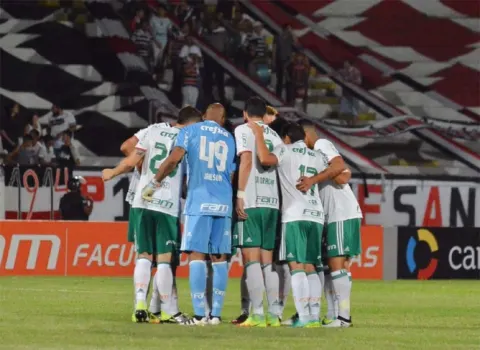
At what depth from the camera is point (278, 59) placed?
30.8 metres

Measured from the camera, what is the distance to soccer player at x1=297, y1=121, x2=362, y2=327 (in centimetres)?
1222

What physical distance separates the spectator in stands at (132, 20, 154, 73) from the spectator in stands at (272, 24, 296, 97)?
2.96 meters

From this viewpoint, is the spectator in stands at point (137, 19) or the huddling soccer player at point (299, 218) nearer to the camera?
the huddling soccer player at point (299, 218)

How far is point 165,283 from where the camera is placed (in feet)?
39.7

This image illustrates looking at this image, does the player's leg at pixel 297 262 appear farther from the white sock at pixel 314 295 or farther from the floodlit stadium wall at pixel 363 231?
the floodlit stadium wall at pixel 363 231

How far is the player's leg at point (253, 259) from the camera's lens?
1202 cm

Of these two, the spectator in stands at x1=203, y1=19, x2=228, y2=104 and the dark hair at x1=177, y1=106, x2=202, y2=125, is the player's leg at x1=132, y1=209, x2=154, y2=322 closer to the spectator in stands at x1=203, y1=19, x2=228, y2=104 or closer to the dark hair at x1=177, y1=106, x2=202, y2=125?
the dark hair at x1=177, y1=106, x2=202, y2=125

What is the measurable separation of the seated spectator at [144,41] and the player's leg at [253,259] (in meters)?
17.6

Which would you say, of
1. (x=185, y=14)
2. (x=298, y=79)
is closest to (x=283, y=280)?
(x=298, y=79)

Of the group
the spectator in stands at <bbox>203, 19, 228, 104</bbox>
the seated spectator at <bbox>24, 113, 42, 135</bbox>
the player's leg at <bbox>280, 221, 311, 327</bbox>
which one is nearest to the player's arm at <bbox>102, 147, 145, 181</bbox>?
the player's leg at <bbox>280, 221, 311, 327</bbox>

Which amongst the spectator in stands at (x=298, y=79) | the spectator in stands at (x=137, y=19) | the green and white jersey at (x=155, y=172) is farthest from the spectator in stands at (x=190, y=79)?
the green and white jersey at (x=155, y=172)

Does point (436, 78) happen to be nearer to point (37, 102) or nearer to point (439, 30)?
point (439, 30)

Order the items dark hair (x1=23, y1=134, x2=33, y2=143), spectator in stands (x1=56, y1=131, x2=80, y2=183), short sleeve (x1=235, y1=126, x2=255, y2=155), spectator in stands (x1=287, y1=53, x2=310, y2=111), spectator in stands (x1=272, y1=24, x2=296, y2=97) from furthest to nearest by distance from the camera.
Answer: spectator in stands (x1=287, y1=53, x2=310, y2=111), spectator in stands (x1=272, y1=24, x2=296, y2=97), spectator in stands (x1=56, y1=131, x2=80, y2=183), dark hair (x1=23, y1=134, x2=33, y2=143), short sleeve (x1=235, y1=126, x2=255, y2=155)

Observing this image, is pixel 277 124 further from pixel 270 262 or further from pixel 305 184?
pixel 270 262
